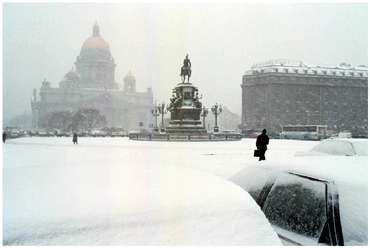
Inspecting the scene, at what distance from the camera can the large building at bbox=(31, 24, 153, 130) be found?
432 feet

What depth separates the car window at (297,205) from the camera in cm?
532

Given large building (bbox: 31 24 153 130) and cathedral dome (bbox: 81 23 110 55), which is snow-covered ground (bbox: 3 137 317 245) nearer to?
large building (bbox: 31 24 153 130)

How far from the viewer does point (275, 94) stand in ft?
324

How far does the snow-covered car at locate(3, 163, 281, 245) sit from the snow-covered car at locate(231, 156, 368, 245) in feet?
3.89

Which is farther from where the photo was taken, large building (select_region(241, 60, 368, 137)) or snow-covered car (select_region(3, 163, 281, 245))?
large building (select_region(241, 60, 368, 137))

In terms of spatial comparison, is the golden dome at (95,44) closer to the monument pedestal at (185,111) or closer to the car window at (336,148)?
the monument pedestal at (185,111)

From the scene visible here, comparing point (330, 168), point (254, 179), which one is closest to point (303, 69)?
point (254, 179)

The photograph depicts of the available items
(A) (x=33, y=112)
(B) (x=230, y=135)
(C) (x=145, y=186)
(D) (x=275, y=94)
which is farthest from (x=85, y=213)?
(A) (x=33, y=112)

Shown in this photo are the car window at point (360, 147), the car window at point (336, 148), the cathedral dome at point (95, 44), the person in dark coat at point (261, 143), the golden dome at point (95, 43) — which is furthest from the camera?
the golden dome at point (95, 43)

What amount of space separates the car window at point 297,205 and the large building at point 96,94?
396 feet

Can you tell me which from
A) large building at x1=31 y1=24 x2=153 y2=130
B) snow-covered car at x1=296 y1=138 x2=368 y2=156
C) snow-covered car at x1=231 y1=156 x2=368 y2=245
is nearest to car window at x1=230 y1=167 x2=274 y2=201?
snow-covered car at x1=231 y1=156 x2=368 y2=245

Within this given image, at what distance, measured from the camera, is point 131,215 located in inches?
160

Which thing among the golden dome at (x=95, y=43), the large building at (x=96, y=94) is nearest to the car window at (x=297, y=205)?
the large building at (x=96, y=94)

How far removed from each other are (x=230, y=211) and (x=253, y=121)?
9732 cm
